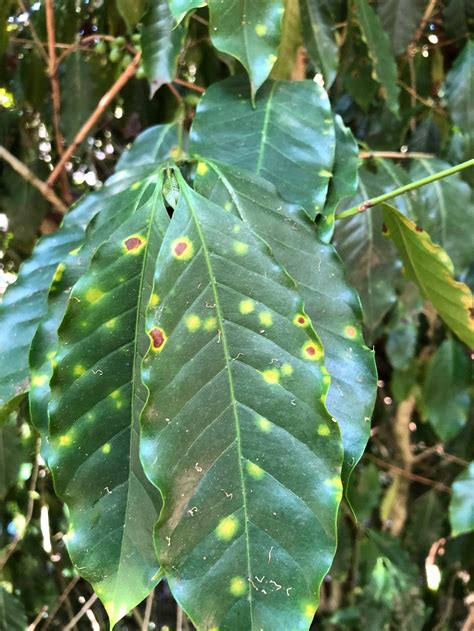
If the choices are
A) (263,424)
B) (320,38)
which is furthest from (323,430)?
(320,38)

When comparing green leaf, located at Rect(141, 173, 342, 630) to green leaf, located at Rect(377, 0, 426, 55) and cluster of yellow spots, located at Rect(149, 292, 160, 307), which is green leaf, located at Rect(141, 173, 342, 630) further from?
green leaf, located at Rect(377, 0, 426, 55)

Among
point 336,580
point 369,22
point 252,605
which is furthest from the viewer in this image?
point 336,580

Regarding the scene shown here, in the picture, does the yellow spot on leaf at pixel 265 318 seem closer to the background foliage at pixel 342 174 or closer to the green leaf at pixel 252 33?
the background foliage at pixel 342 174

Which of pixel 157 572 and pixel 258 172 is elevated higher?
pixel 258 172

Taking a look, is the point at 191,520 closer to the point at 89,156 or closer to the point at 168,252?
the point at 168,252

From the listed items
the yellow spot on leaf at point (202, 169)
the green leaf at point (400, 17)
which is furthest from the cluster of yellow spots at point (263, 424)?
the green leaf at point (400, 17)

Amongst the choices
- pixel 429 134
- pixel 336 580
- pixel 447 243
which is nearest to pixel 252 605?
pixel 447 243

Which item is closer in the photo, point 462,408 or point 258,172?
point 258,172
